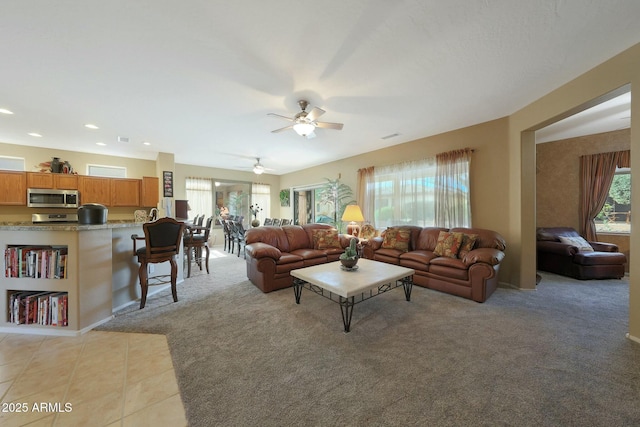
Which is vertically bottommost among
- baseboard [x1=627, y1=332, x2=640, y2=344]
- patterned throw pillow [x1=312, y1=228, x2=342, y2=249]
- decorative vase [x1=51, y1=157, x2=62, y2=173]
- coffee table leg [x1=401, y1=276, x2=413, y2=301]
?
baseboard [x1=627, y1=332, x2=640, y2=344]

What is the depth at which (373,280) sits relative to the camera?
2.46 m

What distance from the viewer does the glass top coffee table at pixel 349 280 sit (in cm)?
224

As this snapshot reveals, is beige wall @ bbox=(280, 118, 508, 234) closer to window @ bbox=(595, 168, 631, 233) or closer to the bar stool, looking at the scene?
window @ bbox=(595, 168, 631, 233)

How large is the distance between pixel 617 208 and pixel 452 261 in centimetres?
451

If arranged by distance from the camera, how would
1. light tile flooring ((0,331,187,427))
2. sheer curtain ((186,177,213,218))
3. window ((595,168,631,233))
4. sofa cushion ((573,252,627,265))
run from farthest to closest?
sheer curtain ((186,177,213,218)) → window ((595,168,631,233)) → sofa cushion ((573,252,627,265)) → light tile flooring ((0,331,187,427))

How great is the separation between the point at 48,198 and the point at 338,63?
6.74 metres

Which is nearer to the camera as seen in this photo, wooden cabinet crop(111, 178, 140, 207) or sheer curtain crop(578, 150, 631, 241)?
sheer curtain crop(578, 150, 631, 241)

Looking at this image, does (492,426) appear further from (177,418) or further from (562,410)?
(177,418)

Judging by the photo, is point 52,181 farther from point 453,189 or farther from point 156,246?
point 453,189

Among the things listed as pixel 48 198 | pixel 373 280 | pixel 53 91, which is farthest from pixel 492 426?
pixel 48 198

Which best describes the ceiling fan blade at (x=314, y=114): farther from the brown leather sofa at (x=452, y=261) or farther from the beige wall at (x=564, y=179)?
the beige wall at (x=564, y=179)

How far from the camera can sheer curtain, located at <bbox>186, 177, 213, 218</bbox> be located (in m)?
7.08

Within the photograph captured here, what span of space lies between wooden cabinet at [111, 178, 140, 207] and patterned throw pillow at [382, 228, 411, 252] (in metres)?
6.26

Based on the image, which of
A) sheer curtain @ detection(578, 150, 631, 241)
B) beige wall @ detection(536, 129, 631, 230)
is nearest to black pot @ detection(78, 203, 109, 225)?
beige wall @ detection(536, 129, 631, 230)
